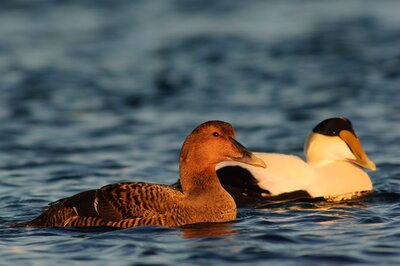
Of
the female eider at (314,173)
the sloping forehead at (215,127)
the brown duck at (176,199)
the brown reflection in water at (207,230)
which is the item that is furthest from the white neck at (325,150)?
the brown reflection in water at (207,230)

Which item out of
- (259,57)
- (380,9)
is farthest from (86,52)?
(380,9)

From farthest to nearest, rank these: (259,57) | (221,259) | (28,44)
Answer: (28,44)
(259,57)
(221,259)

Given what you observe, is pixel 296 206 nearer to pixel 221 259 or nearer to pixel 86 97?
pixel 221 259

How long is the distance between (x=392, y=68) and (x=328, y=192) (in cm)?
740

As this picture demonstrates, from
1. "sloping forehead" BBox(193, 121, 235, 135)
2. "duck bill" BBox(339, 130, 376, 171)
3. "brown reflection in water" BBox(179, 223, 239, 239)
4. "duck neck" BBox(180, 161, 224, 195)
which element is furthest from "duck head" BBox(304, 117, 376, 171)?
"brown reflection in water" BBox(179, 223, 239, 239)

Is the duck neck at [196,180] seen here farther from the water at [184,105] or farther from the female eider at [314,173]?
the female eider at [314,173]

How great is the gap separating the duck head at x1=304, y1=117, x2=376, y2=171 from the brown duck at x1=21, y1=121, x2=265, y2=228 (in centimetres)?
200

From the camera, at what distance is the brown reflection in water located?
8242 millimetres

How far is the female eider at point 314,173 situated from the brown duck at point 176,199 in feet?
3.97

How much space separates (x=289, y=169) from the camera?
33.5ft

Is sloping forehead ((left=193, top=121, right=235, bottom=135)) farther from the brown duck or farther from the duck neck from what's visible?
the duck neck

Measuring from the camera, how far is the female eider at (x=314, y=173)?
1004 centimetres

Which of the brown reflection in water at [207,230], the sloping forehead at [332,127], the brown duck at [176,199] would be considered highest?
the sloping forehead at [332,127]

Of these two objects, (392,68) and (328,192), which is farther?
(392,68)
